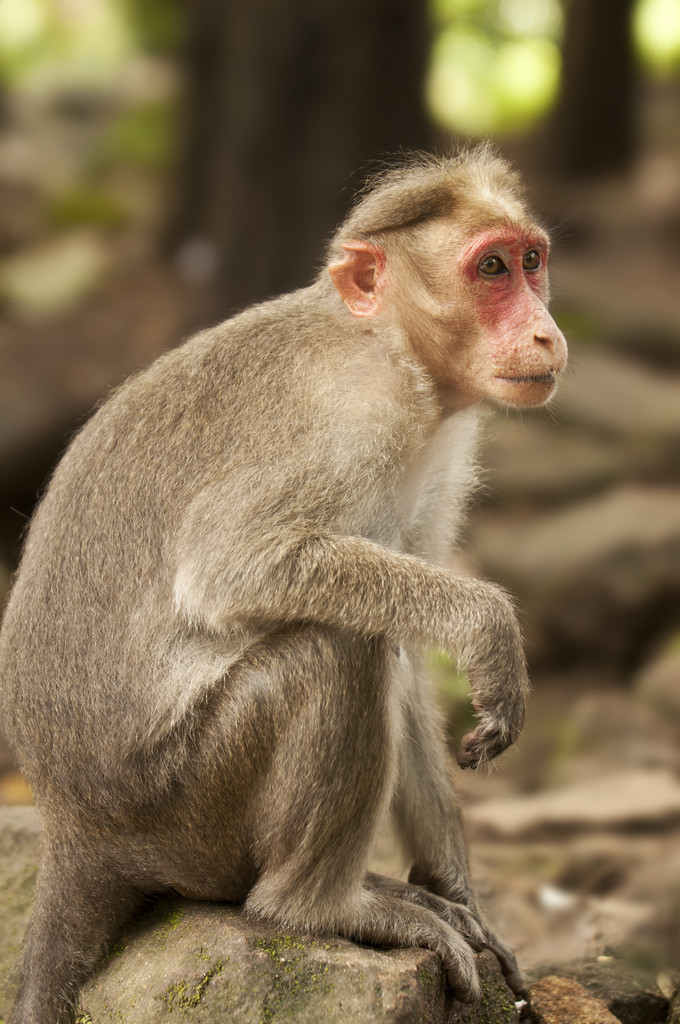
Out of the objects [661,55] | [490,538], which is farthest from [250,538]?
[661,55]

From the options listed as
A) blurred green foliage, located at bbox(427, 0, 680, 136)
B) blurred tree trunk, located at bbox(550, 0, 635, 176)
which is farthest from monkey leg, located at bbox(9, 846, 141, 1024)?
Result: blurred tree trunk, located at bbox(550, 0, 635, 176)

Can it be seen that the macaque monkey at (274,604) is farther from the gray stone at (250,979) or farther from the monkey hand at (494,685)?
the gray stone at (250,979)

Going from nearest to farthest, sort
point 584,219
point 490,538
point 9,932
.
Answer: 1. point 9,932
2. point 490,538
3. point 584,219

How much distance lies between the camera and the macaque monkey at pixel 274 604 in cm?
542

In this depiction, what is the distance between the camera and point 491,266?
598cm

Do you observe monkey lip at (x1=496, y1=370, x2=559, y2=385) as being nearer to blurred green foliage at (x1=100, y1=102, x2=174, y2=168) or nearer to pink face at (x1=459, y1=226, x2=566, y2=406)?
pink face at (x1=459, y1=226, x2=566, y2=406)

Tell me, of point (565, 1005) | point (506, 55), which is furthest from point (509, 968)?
point (506, 55)

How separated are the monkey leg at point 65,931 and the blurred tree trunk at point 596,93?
898 inches

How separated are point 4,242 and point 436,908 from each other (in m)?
15.3

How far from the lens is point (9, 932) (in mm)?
6805

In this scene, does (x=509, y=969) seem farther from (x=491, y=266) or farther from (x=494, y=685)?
(x=491, y=266)

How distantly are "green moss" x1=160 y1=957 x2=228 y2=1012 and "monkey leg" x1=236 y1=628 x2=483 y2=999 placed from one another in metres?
0.42

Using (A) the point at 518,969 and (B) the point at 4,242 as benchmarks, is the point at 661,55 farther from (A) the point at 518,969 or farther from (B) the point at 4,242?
(A) the point at 518,969

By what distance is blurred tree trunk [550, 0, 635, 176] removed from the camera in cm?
2423
